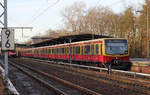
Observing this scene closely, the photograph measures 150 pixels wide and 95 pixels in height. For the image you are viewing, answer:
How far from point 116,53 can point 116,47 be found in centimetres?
54

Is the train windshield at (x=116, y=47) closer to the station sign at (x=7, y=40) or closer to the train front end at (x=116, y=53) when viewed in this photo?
the train front end at (x=116, y=53)

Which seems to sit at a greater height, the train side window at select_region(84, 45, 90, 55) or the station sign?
the station sign

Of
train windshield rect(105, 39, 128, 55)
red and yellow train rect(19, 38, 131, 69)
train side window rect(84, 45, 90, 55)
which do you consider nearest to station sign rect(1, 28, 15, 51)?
red and yellow train rect(19, 38, 131, 69)

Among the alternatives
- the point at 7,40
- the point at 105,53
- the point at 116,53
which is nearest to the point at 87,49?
the point at 105,53

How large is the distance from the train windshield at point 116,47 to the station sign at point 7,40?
11.1 m

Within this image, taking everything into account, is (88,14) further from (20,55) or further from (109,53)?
(109,53)

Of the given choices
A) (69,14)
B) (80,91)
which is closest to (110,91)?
(80,91)

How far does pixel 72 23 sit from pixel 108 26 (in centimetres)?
941

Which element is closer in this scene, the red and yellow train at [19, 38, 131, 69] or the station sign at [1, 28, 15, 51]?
the station sign at [1, 28, 15, 51]

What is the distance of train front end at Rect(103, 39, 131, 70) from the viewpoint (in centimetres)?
1958

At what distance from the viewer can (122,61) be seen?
19.9 metres

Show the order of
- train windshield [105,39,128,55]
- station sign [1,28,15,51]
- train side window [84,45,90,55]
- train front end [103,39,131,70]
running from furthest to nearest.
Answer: train side window [84,45,90,55], train windshield [105,39,128,55], train front end [103,39,131,70], station sign [1,28,15,51]

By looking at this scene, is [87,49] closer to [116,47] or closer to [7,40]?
[116,47]

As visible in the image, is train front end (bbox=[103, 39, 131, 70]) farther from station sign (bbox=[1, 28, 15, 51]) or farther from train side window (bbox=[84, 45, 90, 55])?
station sign (bbox=[1, 28, 15, 51])
